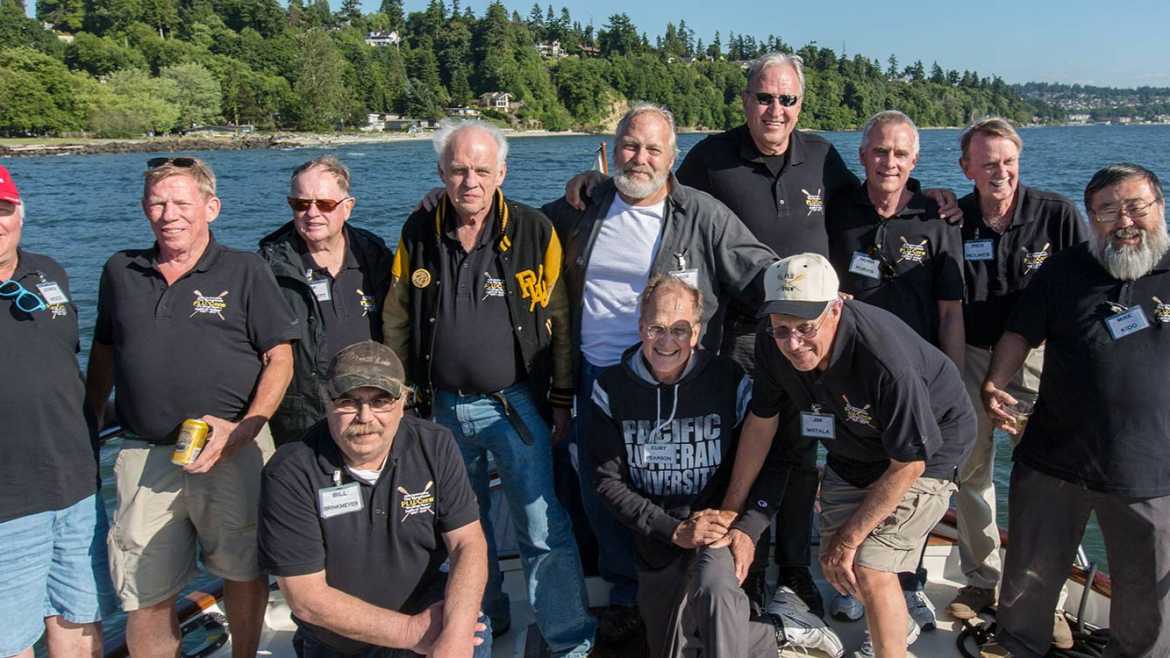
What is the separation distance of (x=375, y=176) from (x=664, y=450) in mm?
38880

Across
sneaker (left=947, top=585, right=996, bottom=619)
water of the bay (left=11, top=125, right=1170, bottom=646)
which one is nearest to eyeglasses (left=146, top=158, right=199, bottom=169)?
sneaker (left=947, top=585, right=996, bottom=619)

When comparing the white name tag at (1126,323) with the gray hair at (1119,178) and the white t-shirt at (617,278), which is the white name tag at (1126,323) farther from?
the white t-shirt at (617,278)

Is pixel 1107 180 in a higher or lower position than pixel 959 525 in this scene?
higher

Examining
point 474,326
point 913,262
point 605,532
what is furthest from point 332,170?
point 913,262

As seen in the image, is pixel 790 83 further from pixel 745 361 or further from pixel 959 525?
pixel 959 525

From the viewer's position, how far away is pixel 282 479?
2.65m

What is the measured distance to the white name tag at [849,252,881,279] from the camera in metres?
3.52

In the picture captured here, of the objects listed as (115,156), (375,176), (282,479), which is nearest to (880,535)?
(282,479)

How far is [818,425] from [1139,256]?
1.27 metres

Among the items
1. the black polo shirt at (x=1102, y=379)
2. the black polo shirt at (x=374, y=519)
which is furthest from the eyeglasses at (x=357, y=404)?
the black polo shirt at (x=1102, y=379)

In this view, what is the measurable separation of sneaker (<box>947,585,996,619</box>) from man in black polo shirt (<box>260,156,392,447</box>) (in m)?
2.75

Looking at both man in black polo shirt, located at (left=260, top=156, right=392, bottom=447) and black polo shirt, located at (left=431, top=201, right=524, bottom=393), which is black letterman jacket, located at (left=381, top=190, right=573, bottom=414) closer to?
black polo shirt, located at (left=431, top=201, right=524, bottom=393)

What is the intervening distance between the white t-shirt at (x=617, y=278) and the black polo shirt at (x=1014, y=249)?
1418 millimetres

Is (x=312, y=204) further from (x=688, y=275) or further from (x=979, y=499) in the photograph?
(x=979, y=499)
